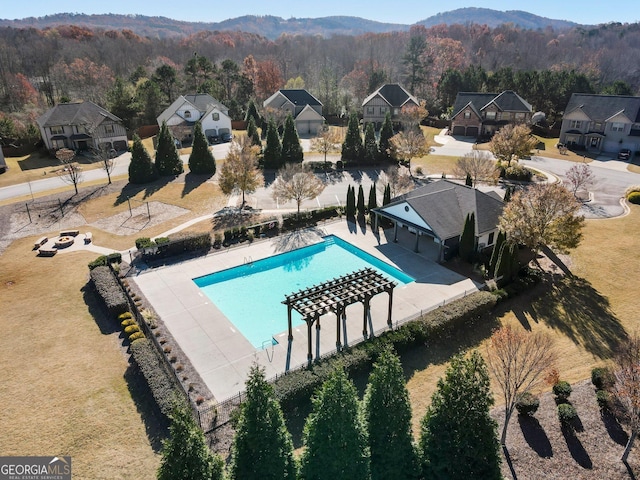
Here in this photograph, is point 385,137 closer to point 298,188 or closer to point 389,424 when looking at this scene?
point 298,188

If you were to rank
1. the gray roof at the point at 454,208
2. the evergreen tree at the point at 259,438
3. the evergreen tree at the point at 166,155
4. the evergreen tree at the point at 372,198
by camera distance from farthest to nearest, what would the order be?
1. the evergreen tree at the point at 166,155
2. the evergreen tree at the point at 372,198
3. the gray roof at the point at 454,208
4. the evergreen tree at the point at 259,438

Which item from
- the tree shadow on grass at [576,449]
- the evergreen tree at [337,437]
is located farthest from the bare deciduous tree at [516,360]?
the evergreen tree at [337,437]

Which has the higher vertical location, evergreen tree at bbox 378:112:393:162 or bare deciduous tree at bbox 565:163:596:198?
evergreen tree at bbox 378:112:393:162

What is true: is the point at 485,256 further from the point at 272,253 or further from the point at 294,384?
the point at 294,384

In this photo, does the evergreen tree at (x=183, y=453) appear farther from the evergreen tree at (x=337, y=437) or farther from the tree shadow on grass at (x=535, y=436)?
the tree shadow on grass at (x=535, y=436)

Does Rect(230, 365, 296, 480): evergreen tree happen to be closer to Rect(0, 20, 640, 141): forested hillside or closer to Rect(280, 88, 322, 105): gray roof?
Rect(0, 20, 640, 141): forested hillside

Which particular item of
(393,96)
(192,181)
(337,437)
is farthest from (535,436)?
(393,96)

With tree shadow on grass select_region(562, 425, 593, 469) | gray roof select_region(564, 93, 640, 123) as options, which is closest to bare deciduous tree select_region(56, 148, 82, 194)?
tree shadow on grass select_region(562, 425, 593, 469)

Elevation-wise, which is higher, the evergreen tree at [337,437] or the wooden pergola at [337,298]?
the evergreen tree at [337,437]
